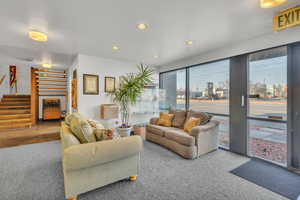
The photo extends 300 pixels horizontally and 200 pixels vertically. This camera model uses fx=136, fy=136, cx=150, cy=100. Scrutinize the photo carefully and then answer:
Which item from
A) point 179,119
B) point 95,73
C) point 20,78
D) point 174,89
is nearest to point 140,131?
point 179,119

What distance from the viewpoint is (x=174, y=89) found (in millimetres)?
4980

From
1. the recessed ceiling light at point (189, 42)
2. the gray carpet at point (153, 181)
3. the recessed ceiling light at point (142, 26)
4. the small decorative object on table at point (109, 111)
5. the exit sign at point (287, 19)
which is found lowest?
the gray carpet at point (153, 181)

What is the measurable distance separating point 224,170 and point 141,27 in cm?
288

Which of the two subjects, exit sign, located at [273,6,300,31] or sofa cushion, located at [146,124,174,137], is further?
sofa cushion, located at [146,124,174,137]

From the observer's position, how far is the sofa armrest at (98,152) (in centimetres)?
153

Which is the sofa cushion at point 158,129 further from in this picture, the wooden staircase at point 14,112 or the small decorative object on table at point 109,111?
the wooden staircase at point 14,112

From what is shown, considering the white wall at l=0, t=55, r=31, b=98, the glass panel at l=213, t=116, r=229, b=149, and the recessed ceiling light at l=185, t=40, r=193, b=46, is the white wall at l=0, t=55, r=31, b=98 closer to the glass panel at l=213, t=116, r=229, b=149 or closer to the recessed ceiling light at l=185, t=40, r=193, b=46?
the recessed ceiling light at l=185, t=40, r=193, b=46

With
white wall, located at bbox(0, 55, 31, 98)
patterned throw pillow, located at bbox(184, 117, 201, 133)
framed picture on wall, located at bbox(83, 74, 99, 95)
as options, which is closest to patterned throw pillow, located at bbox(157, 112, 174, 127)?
patterned throw pillow, located at bbox(184, 117, 201, 133)

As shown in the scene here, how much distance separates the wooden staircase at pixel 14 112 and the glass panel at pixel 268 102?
682 cm

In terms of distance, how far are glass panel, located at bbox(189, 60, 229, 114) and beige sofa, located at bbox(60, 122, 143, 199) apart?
8.44ft

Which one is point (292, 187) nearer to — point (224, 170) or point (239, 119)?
point (224, 170)

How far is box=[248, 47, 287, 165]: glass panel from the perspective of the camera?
2.55m

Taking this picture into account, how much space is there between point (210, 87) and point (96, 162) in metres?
3.35

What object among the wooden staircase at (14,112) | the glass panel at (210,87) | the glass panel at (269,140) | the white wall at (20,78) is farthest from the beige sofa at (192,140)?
the white wall at (20,78)
